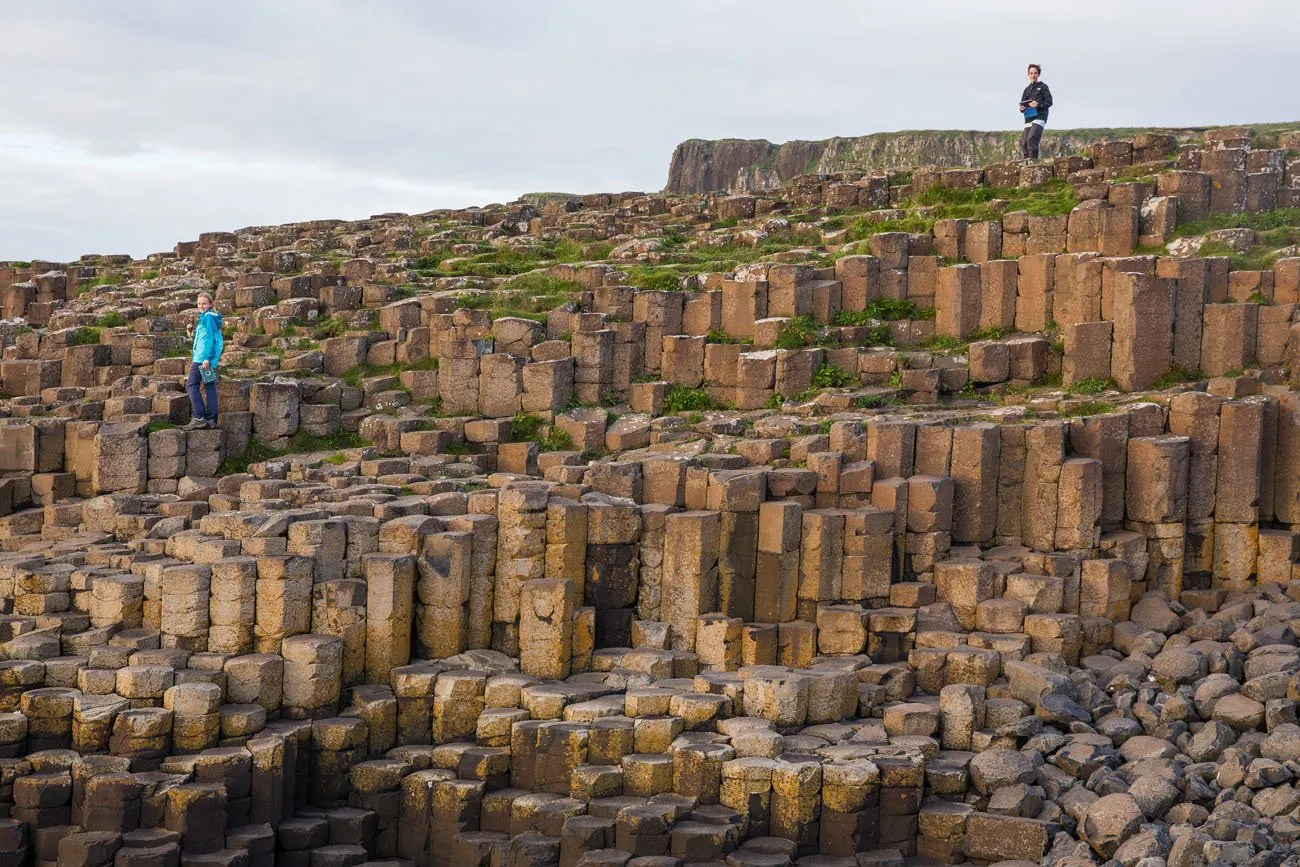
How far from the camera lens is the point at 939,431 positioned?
23.8 metres

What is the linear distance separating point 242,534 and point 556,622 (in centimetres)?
464

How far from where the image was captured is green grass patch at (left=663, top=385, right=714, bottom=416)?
27719mm

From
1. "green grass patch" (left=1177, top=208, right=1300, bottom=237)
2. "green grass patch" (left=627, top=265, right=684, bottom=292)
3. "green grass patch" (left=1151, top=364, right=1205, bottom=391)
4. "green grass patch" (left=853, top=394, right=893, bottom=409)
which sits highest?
"green grass patch" (left=1177, top=208, right=1300, bottom=237)

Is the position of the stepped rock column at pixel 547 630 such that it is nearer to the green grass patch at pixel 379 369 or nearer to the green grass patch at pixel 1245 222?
the green grass patch at pixel 379 369

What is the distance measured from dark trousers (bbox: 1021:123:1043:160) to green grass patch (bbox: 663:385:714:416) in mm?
11183

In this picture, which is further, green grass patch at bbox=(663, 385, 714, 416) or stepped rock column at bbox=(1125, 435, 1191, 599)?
green grass patch at bbox=(663, 385, 714, 416)

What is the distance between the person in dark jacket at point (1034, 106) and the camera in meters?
33.3

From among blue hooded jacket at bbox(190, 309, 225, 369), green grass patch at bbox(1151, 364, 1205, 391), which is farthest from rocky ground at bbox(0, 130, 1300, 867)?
blue hooded jacket at bbox(190, 309, 225, 369)

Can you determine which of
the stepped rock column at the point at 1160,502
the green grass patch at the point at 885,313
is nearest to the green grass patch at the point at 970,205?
the green grass patch at the point at 885,313

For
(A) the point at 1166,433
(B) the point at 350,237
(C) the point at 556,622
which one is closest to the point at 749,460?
(C) the point at 556,622

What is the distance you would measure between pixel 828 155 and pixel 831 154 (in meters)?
0.16

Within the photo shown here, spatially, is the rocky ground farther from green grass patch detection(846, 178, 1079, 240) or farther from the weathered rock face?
the weathered rock face

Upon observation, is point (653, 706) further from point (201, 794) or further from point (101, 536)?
point (101, 536)

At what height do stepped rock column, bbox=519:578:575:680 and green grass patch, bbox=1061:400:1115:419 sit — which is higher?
green grass patch, bbox=1061:400:1115:419
